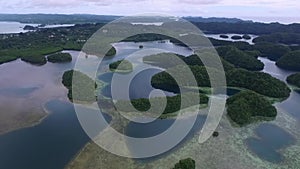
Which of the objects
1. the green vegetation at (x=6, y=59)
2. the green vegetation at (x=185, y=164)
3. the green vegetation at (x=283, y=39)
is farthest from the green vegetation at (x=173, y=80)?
the green vegetation at (x=283, y=39)

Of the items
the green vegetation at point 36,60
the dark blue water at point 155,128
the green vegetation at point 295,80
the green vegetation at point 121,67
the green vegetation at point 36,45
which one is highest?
the green vegetation at point 295,80

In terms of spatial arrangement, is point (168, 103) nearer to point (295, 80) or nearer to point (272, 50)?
point (295, 80)

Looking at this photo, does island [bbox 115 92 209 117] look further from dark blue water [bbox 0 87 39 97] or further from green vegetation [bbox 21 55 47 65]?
green vegetation [bbox 21 55 47 65]

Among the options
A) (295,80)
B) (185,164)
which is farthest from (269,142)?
(295,80)

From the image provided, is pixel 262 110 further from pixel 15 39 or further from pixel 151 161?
pixel 15 39

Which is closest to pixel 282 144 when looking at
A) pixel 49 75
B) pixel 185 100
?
pixel 185 100

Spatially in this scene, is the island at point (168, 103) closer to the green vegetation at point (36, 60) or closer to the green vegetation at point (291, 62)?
the green vegetation at point (291, 62)

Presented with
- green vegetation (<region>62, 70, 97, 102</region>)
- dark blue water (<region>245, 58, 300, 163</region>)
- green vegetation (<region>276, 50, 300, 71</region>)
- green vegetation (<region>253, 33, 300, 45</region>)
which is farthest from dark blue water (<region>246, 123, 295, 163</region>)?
green vegetation (<region>253, 33, 300, 45</region>)
